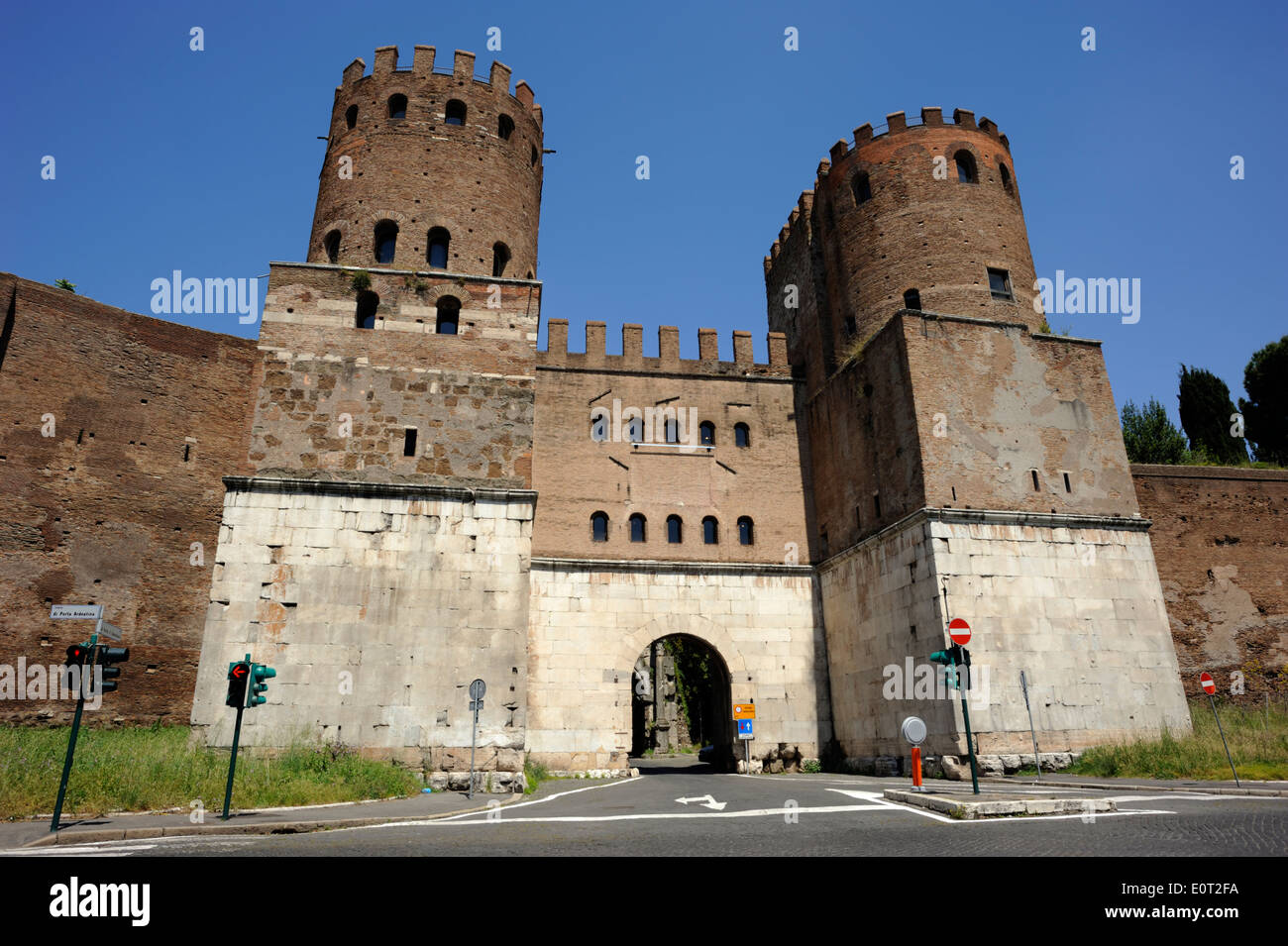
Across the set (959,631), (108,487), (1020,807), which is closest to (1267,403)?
(959,631)

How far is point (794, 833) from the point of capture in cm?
759

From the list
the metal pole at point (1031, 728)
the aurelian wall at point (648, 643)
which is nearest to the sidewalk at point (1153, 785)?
the metal pole at point (1031, 728)

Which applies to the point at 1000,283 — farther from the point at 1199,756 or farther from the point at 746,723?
the point at 746,723

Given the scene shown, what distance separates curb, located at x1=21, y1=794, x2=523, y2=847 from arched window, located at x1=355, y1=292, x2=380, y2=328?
11561mm

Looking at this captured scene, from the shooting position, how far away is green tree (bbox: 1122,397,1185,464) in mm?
33406

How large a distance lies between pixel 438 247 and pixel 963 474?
1345cm

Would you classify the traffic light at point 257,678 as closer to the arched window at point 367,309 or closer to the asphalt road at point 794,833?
the asphalt road at point 794,833

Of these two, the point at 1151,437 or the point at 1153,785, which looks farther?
the point at 1151,437

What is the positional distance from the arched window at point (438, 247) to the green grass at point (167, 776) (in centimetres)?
1117

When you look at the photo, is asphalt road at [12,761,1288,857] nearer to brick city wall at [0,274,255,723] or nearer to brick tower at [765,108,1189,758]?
brick tower at [765,108,1189,758]

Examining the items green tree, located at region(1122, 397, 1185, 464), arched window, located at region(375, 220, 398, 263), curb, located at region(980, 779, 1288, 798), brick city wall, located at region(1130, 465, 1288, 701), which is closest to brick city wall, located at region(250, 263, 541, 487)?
arched window, located at region(375, 220, 398, 263)

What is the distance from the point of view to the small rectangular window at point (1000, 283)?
20.2 metres

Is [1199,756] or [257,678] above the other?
[257,678]
